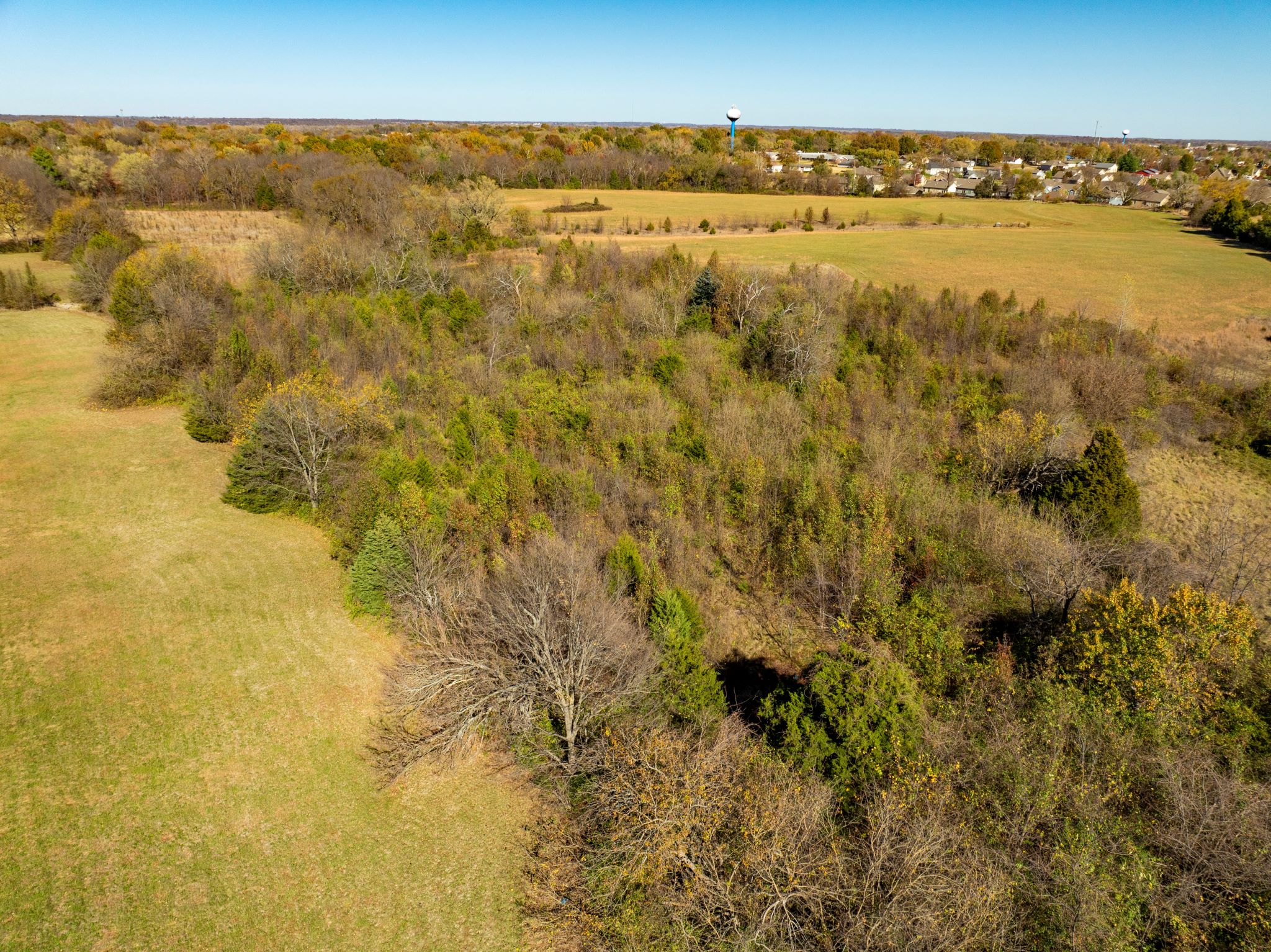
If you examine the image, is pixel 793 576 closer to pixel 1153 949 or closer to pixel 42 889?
pixel 1153 949

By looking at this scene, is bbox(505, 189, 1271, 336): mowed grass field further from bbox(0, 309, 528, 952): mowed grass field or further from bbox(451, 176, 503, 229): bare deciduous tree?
bbox(0, 309, 528, 952): mowed grass field

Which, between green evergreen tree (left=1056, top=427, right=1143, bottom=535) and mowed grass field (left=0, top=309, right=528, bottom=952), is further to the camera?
green evergreen tree (left=1056, top=427, right=1143, bottom=535)

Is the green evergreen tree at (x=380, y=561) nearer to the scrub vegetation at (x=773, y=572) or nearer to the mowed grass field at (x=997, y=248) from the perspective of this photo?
the scrub vegetation at (x=773, y=572)

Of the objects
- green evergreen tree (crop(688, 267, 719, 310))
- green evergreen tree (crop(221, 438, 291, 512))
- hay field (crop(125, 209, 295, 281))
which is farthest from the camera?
hay field (crop(125, 209, 295, 281))

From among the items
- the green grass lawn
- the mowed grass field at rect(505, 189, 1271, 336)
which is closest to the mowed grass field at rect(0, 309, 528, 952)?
the green grass lawn

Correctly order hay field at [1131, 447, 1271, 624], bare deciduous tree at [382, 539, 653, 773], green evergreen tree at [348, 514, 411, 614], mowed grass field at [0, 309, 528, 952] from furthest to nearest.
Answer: hay field at [1131, 447, 1271, 624] → green evergreen tree at [348, 514, 411, 614] → bare deciduous tree at [382, 539, 653, 773] → mowed grass field at [0, 309, 528, 952]

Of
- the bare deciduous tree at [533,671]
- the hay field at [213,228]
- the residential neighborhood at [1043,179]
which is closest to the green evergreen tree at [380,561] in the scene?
the bare deciduous tree at [533,671]

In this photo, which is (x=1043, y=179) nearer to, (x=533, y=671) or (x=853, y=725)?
(x=853, y=725)
